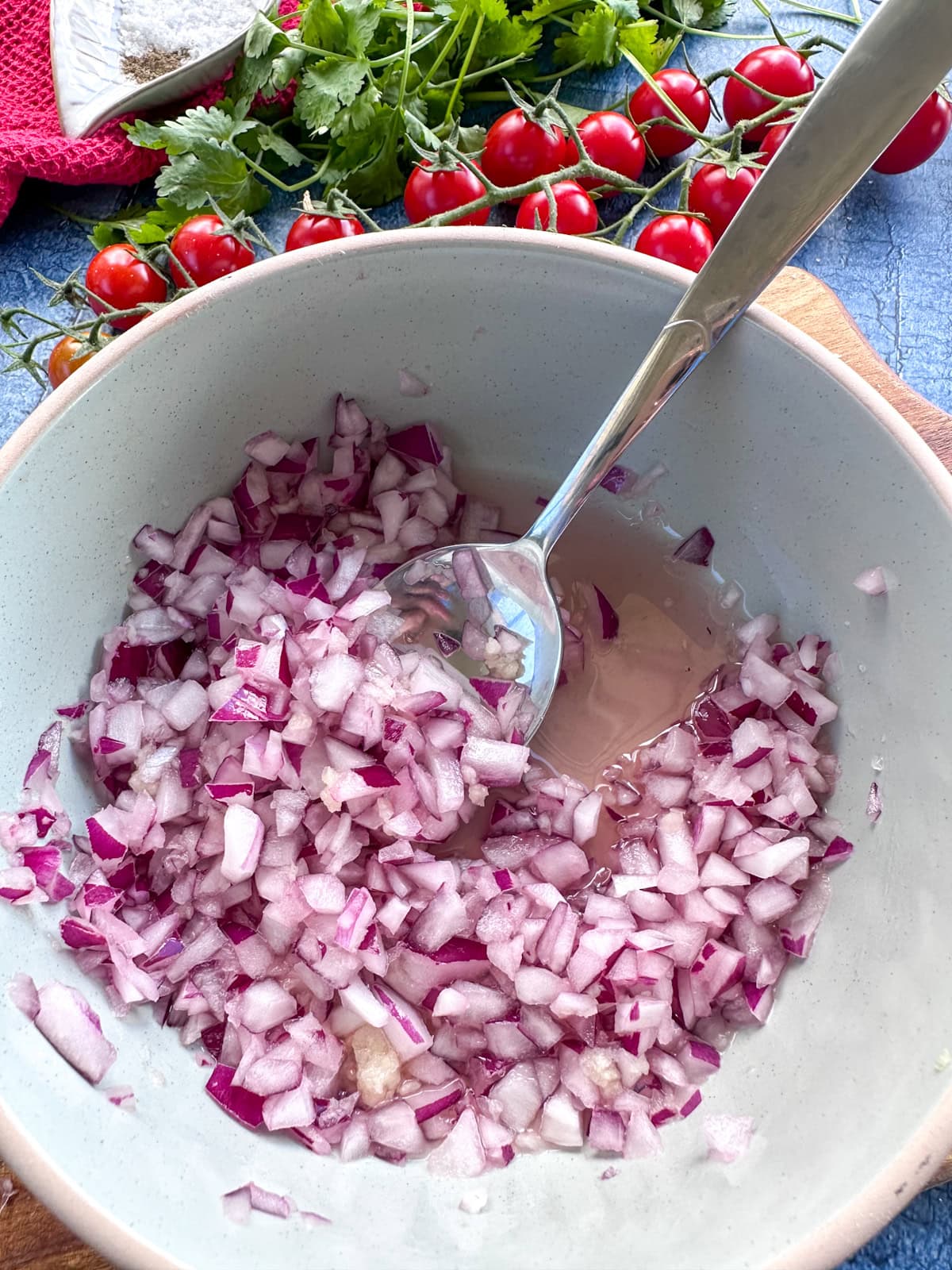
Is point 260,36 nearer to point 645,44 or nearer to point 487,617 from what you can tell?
point 645,44

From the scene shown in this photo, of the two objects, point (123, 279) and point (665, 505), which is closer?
point (665, 505)

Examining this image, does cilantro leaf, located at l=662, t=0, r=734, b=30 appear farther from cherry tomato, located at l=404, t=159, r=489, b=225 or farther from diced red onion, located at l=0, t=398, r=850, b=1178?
diced red onion, located at l=0, t=398, r=850, b=1178

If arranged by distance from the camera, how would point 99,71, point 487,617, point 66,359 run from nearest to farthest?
point 487,617
point 66,359
point 99,71

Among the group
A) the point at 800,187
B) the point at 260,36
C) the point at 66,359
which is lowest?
the point at 66,359

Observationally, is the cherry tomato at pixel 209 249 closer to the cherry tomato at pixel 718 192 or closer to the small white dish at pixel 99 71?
the small white dish at pixel 99 71

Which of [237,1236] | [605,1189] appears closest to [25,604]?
[237,1236]

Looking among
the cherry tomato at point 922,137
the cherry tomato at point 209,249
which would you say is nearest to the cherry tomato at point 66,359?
the cherry tomato at point 209,249

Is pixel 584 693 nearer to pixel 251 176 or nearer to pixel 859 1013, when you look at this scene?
pixel 859 1013

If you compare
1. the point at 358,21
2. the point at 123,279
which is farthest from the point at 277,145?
the point at 123,279
